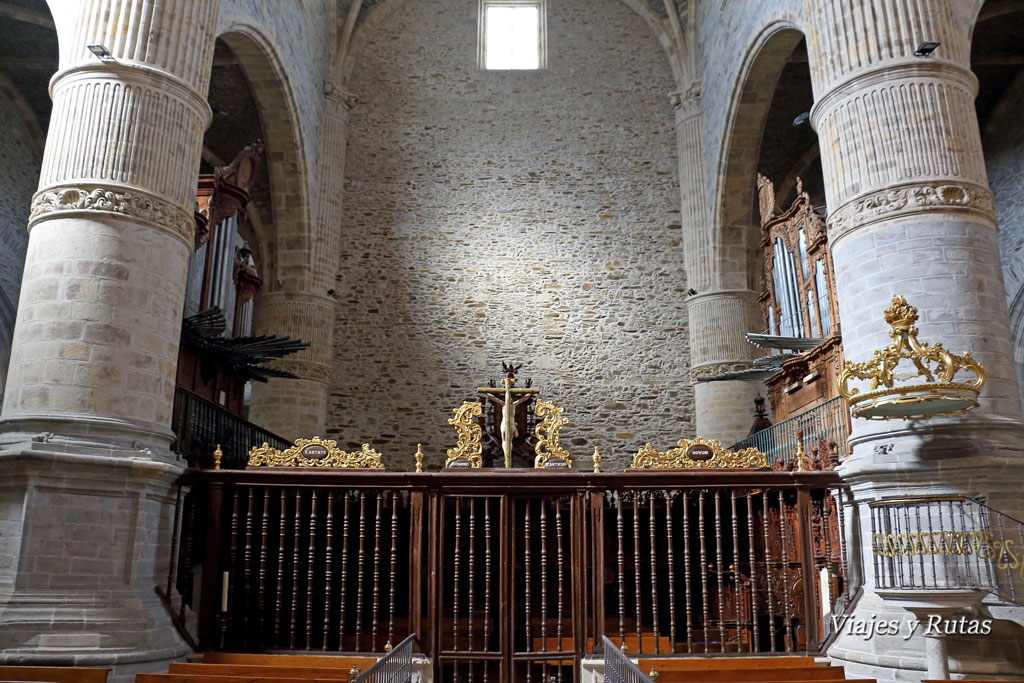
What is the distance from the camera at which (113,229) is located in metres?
7.01

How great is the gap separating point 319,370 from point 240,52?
537cm

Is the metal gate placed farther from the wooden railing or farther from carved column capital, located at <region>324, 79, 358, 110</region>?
carved column capital, located at <region>324, 79, 358, 110</region>

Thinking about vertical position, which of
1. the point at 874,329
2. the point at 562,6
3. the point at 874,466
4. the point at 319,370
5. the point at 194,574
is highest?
the point at 562,6

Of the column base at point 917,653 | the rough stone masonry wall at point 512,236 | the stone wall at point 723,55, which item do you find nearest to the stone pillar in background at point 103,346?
the column base at point 917,653

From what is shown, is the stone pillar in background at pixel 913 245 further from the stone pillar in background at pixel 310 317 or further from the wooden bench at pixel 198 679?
the stone pillar in background at pixel 310 317

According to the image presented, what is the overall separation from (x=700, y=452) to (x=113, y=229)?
545 centimetres

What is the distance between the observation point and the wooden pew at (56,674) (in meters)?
4.80

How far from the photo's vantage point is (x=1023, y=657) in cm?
589

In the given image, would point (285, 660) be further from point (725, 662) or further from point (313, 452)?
point (725, 662)

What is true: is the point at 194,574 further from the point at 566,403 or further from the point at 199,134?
the point at 566,403

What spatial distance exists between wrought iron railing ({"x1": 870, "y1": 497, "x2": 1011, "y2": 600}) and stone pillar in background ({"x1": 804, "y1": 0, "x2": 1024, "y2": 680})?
0.62 feet

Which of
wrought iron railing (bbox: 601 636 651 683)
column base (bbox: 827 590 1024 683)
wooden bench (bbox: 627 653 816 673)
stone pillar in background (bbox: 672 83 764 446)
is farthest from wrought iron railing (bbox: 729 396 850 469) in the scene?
wrought iron railing (bbox: 601 636 651 683)

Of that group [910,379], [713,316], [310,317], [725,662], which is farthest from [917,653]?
[310,317]

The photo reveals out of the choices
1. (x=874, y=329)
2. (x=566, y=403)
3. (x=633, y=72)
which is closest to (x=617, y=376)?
(x=566, y=403)
